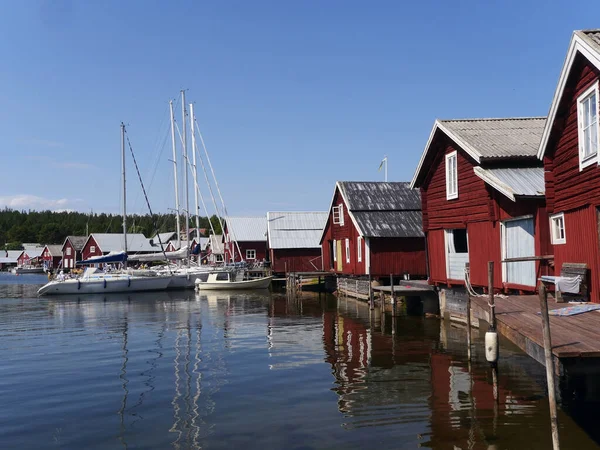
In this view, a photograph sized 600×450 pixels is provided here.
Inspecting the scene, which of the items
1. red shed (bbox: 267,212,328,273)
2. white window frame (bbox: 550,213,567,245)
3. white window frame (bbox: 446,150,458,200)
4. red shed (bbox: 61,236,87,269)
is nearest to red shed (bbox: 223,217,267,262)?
red shed (bbox: 267,212,328,273)

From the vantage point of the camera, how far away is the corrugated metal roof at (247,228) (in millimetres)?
63094

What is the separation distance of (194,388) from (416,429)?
570 cm

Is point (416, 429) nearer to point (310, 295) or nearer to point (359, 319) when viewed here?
point (359, 319)

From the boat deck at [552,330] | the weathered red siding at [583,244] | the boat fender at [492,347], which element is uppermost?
the weathered red siding at [583,244]

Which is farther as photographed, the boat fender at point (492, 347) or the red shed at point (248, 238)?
the red shed at point (248, 238)

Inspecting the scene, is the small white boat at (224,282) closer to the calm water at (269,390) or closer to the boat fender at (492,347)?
the calm water at (269,390)

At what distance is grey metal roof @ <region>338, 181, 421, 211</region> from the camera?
1515 inches

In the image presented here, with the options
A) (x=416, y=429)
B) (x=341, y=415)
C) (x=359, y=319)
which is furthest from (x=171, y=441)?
(x=359, y=319)

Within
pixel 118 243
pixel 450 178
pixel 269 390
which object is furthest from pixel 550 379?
pixel 118 243

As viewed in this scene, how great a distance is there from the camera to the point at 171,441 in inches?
392

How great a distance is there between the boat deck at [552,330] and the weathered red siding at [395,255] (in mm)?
22491

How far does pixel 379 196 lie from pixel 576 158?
25.2 meters

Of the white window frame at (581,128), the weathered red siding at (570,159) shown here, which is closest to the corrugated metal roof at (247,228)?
A: the weathered red siding at (570,159)

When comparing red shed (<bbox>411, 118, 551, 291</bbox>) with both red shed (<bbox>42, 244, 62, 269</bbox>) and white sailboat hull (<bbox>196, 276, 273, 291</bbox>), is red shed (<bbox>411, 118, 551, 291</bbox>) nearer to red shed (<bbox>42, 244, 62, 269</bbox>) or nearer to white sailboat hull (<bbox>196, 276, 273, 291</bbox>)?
white sailboat hull (<bbox>196, 276, 273, 291</bbox>)
